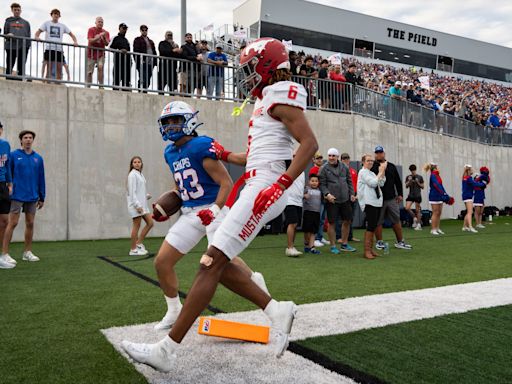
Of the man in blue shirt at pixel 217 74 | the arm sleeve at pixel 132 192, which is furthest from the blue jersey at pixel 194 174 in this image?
the man in blue shirt at pixel 217 74

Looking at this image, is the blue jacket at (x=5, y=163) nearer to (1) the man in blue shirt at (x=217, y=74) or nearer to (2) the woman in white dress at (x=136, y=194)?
(2) the woman in white dress at (x=136, y=194)

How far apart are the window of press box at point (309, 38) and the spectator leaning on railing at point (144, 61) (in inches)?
1040

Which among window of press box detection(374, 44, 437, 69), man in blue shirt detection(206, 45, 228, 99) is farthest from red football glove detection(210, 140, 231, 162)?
window of press box detection(374, 44, 437, 69)

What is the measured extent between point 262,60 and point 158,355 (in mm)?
2018

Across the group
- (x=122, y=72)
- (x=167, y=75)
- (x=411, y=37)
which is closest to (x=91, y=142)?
(x=122, y=72)

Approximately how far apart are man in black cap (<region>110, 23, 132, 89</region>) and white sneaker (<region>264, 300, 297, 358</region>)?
36.9 feet

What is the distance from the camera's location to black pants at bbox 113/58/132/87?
43.7 ft

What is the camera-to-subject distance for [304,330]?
3.90 metres

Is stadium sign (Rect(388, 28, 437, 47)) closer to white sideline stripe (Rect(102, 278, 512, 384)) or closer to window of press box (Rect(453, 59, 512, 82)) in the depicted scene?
window of press box (Rect(453, 59, 512, 82))

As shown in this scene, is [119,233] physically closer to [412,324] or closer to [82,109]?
[82,109]

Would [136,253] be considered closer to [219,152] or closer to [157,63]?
[219,152]

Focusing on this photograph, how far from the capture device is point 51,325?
414cm

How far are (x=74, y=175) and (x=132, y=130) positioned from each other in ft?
6.52

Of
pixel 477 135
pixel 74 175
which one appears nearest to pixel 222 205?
pixel 74 175
